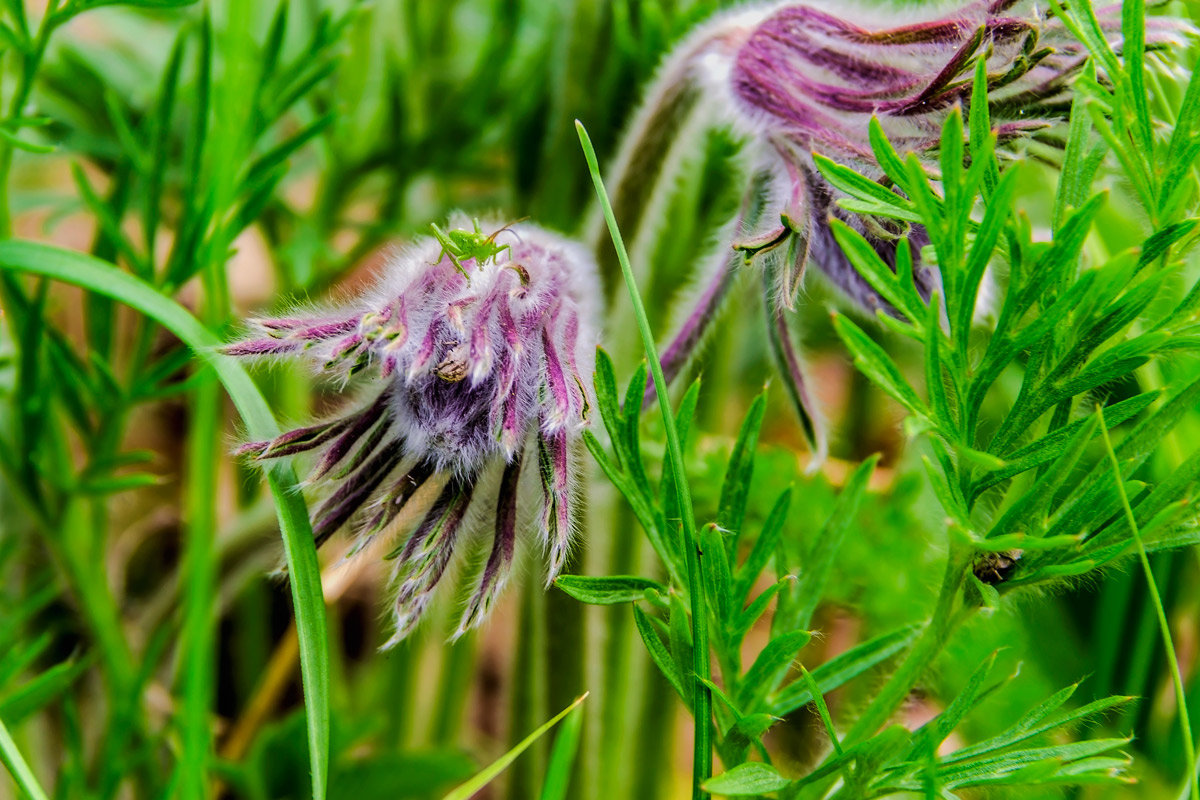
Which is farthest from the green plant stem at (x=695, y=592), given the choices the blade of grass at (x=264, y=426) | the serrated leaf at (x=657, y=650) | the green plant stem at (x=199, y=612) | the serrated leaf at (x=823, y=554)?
the green plant stem at (x=199, y=612)

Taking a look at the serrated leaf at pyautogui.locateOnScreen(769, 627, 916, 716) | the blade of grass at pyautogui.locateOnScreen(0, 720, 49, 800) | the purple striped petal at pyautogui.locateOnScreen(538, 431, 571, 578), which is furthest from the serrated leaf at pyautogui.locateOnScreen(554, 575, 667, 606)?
the blade of grass at pyautogui.locateOnScreen(0, 720, 49, 800)

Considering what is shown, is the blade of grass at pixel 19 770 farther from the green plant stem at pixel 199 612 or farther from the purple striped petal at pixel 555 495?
the purple striped petal at pixel 555 495

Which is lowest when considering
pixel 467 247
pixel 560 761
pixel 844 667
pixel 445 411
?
pixel 844 667

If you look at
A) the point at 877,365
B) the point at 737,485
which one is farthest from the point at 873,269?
the point at 737,485

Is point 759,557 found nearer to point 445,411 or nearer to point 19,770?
point 445,411

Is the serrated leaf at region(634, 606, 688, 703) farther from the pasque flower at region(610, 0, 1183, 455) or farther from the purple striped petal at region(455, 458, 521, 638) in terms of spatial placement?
the pasque flower at region(610, 0, 1183, 455)
